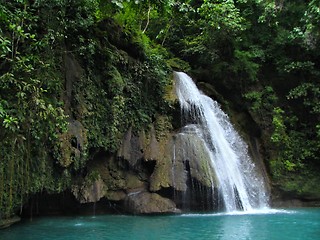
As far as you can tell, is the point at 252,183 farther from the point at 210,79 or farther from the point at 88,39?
the point at 88,39

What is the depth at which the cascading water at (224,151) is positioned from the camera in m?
13.9

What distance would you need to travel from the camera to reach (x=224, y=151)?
15.1 metres

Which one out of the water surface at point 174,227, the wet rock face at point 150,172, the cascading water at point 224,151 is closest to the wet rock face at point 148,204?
the wet rock face at point 150,172

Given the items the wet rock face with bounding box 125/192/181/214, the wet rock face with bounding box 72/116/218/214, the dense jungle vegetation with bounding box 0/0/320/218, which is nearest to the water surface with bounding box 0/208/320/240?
the wet rock face with bounding box 125/192/181/214

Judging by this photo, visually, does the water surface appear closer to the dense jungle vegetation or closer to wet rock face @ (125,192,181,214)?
wet rock face @ (125,192,181,214)

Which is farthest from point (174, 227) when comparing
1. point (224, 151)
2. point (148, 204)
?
point (224, 151)

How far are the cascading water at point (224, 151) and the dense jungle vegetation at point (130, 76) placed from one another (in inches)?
37.7

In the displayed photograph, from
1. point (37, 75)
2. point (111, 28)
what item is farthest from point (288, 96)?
point (37, 75)

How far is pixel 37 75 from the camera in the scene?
32.7 ft

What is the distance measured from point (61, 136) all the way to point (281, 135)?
9.62 meters

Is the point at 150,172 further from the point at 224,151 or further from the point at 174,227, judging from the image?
the point at 174,227

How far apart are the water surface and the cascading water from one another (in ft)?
4.06

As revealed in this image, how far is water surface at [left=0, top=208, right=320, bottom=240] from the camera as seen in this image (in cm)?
920

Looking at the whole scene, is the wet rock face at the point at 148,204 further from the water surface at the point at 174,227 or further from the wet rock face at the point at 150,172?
the water surface at the point at 174,227
